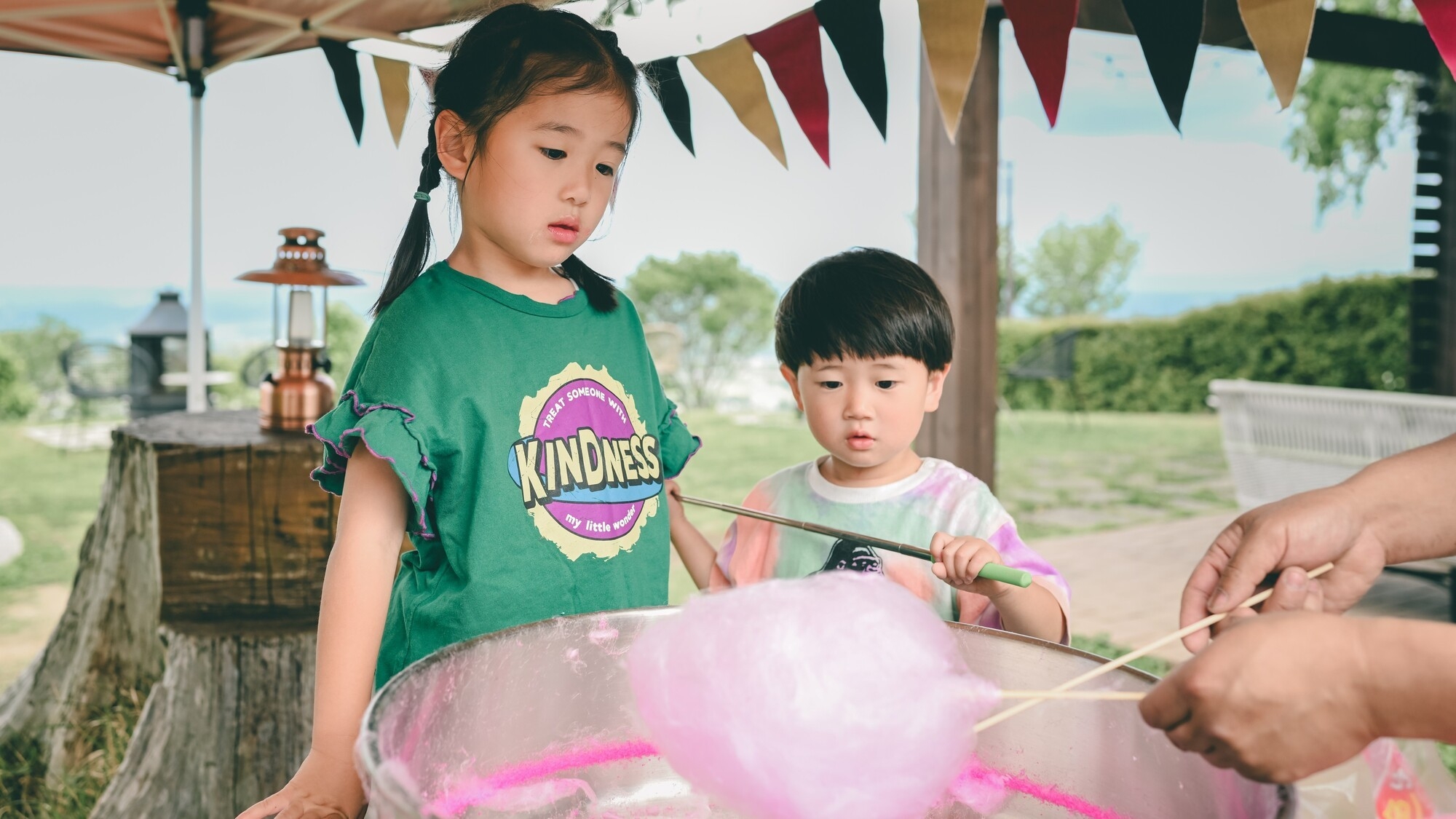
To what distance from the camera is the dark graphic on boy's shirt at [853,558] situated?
1.21m

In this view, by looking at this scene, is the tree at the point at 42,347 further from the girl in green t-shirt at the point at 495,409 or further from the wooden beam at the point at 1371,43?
the wooden beam at the point at 1371,43

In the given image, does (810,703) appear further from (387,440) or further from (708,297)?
(708,297)

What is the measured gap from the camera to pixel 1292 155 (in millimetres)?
8977

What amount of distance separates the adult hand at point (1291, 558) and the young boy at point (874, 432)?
0.24 m

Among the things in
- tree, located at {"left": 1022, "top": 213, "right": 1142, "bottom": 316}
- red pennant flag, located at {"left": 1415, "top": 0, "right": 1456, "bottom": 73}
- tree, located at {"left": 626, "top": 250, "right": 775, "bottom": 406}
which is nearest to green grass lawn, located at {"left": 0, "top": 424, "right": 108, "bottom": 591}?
red pennant flag, located at {"left": 1415, "top": 0, "right": 1456, "bottom": 73}

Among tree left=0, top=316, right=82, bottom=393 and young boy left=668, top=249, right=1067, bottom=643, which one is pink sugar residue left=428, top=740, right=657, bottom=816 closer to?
young boy left=668, top=249, right=1067, bottom=643

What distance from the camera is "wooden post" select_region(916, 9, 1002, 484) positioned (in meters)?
2.77

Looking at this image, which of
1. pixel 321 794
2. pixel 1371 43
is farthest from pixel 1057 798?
pixel 1371 43

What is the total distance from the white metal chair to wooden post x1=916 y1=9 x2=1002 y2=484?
1.35m

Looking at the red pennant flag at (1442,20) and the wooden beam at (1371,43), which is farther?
the wooden beam at (1371,43)

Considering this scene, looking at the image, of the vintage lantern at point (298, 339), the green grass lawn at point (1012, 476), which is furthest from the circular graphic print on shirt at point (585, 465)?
the green grass lawn at point (1012, 476)

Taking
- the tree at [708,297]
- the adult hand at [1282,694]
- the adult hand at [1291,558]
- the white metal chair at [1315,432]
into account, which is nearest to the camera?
the adult hand at [1282,694]

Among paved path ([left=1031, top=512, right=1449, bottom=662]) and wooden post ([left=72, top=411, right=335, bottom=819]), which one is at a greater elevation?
wooden post ([left=72, top=411, right=335, bottom=819])

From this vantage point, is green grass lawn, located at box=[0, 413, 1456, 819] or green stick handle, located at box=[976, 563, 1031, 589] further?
green grass lawn, located at box=[0, 413, 1456, 819]
